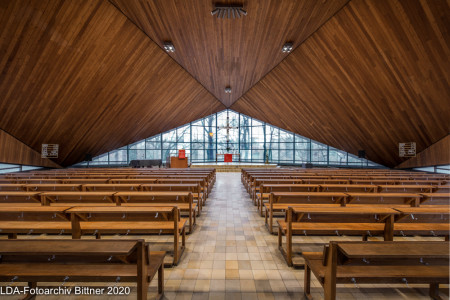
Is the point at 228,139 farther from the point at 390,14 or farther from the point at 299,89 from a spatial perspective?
the point at 390,14

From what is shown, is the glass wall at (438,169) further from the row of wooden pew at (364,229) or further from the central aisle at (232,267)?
the central aisle at (232,267)

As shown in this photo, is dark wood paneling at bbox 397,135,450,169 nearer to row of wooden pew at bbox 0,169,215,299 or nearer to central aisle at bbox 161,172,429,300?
central aisle at bbox 161,172,429,300

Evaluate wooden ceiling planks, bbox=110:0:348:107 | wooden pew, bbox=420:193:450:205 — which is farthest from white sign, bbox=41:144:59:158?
wooden pew, bbox=420:193:450:205

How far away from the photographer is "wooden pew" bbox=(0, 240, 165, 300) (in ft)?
5.05

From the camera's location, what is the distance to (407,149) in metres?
8.43

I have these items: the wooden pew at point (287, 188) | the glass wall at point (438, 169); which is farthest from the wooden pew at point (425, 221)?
the glass wall at point (438, 169)

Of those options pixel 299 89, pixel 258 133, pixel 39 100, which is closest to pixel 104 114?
pixel 39 100

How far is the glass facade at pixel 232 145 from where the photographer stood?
1481 centimetres

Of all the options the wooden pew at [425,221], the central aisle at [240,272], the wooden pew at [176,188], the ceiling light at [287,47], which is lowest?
the central aisle at [240,272]

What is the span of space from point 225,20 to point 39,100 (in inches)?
235

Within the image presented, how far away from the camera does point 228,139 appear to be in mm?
16344

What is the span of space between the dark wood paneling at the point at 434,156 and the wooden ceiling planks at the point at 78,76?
9.12 meters

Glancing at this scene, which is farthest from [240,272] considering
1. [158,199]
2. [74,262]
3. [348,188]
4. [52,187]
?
[52,187]

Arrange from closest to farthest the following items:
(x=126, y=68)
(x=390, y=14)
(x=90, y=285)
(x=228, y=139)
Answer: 1. (x=90, y=285)
2. (x=390, y=14)
3. (x=126, y=68)
4. (x=228, y=139)
